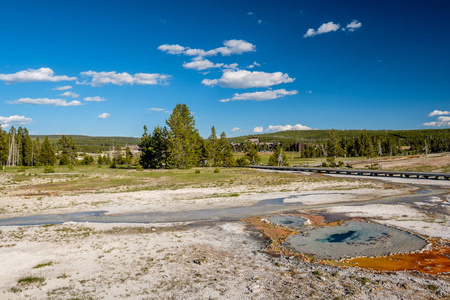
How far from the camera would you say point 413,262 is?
9570mm

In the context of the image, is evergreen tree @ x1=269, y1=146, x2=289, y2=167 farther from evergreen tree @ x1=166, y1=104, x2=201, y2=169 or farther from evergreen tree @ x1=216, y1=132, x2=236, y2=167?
evergreen tree @ x1=166, y1=104, x2=201, y2=169

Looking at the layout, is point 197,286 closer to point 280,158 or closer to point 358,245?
point 358,245

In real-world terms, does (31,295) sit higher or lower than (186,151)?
lower

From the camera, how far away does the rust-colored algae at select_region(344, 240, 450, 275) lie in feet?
29.3

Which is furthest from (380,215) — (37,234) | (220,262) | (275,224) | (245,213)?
(37,234)

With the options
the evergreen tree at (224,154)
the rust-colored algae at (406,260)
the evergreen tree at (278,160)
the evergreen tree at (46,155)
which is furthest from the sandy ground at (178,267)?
the evergreen tree at (46,155)

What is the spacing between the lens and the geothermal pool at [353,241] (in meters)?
10.7

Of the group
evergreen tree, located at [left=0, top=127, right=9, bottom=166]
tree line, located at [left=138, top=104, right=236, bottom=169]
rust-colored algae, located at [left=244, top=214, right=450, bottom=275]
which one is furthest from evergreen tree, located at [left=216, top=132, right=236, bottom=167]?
rust-colored algae, located at [left=244, top=214, right=450, bottom=275]

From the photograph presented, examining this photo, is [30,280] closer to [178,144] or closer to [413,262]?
[413,262]

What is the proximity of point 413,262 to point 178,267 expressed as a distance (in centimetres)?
782

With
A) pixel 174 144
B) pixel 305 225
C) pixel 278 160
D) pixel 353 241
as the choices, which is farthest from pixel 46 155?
pixel 353 241

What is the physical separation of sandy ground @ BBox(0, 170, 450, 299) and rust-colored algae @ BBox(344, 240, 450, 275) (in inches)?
21.0

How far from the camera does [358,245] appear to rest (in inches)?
447

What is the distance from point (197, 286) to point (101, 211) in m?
13.9
